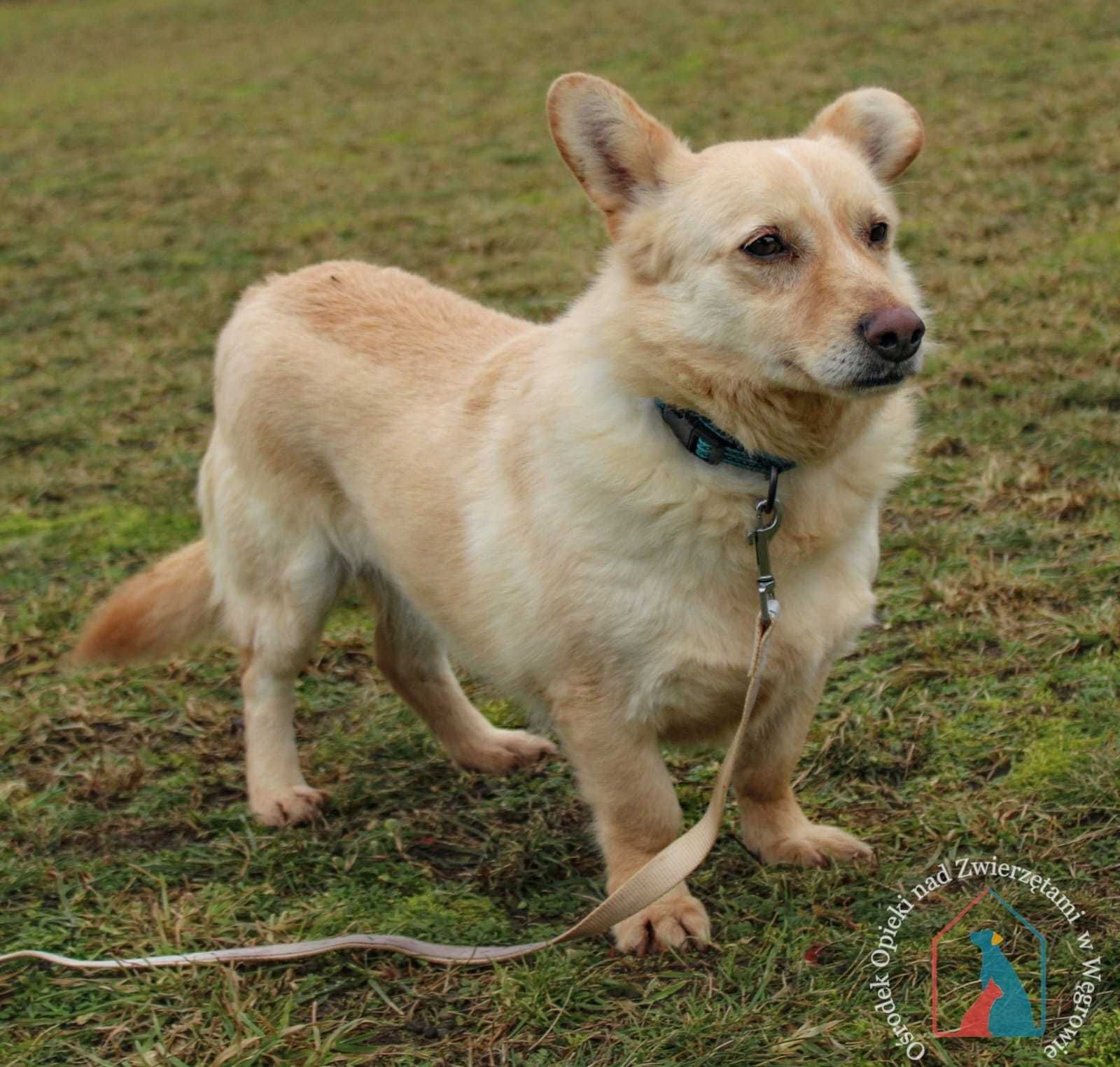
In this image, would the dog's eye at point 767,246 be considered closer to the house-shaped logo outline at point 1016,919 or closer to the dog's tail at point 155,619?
the house-shaped logo outline at point 1016,919

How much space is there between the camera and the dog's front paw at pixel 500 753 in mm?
3387

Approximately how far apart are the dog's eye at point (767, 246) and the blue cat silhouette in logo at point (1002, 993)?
1.31 metres

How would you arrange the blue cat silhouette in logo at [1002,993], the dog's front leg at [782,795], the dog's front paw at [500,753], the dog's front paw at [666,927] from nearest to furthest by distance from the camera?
the blue cat silhouette in logo at [1002,993] < the dog's front paw at [666,927] < the dog's front leg at [782,795] < the dog's front paw at [500,753]

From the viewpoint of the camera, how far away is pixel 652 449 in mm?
2539

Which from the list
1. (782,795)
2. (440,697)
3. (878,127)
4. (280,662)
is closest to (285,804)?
(280,662)

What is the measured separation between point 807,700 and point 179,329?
4734mm

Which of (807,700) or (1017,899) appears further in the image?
(807,700)

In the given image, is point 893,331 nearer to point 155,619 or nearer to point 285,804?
point 285,804

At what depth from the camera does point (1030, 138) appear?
754cm

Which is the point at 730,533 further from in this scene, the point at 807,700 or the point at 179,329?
the point at 179,329

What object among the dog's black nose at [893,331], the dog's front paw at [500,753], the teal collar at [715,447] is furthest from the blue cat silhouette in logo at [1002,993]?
the dog's front paw at [500,753]

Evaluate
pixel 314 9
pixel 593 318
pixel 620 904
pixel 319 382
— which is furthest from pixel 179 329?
pixel 314 9

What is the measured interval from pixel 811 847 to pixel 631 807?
412 millimetres

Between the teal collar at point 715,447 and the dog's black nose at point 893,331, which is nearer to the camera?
the dog's black nose at point 893,331
